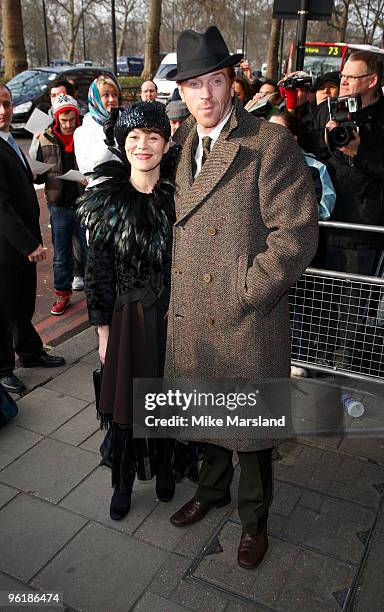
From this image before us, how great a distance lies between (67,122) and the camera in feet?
17.2

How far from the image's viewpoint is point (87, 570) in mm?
2684

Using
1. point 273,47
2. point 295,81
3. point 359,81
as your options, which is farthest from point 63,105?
point 273,47

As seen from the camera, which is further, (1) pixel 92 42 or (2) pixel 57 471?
(1) pixel 92 42

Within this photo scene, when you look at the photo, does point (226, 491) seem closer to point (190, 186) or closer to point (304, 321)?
point (304, 321)

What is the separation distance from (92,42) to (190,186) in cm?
8113

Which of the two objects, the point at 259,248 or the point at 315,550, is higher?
the point at 259,248

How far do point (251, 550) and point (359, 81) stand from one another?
3042 millimetres

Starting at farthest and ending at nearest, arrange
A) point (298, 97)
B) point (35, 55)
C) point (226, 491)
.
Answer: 1. point (35, 55)
2. point (298, 97)
3. point (226, 491)

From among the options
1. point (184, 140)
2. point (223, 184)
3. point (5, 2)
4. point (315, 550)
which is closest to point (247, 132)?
point (223, 184)

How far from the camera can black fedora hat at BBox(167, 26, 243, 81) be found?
2.32 m

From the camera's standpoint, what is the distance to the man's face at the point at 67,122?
17.1 feet

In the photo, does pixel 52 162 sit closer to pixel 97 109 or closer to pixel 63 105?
pixel 63 105

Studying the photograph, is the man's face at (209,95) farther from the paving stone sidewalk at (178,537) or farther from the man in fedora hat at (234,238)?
the paving stone sidewalk at (178,537)

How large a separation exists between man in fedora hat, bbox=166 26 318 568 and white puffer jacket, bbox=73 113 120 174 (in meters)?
1.45
